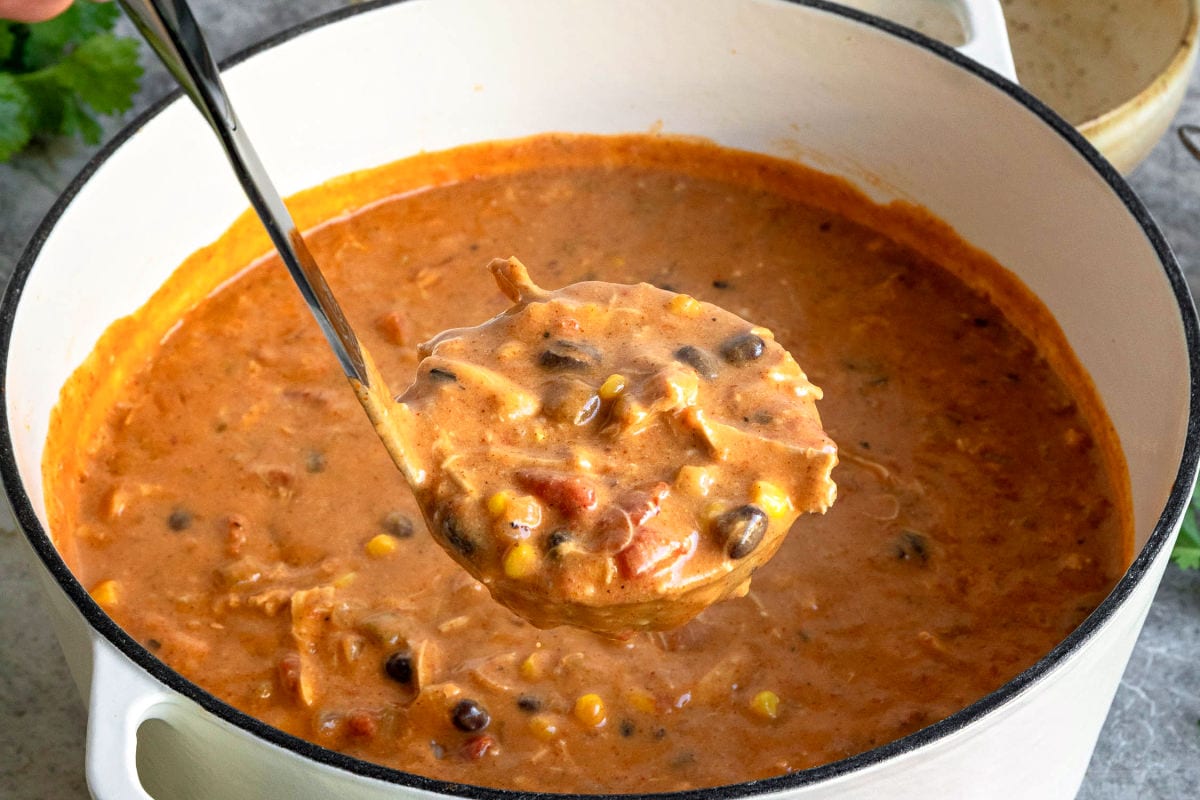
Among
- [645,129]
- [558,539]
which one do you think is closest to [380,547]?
[558,539]

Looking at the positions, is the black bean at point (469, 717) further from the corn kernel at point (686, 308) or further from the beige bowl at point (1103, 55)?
the beige bowl at point (1103, 55)

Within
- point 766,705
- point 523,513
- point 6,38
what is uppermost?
point 6,38

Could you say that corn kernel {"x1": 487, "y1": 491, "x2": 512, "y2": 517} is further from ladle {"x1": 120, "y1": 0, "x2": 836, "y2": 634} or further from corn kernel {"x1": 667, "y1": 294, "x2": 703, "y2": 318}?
corn kernel {"x1": 667, "y1": 294, "x2": 703, "y2": 318}

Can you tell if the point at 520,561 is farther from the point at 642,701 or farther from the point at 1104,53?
the point at 1104,53

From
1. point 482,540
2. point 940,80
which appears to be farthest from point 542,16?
point 482,540

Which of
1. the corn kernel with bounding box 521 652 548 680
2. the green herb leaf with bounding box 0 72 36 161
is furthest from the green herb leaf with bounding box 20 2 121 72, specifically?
the corn kernel with bounding box 521 652 548 680

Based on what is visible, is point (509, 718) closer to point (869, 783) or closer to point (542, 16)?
point (869, 783)
